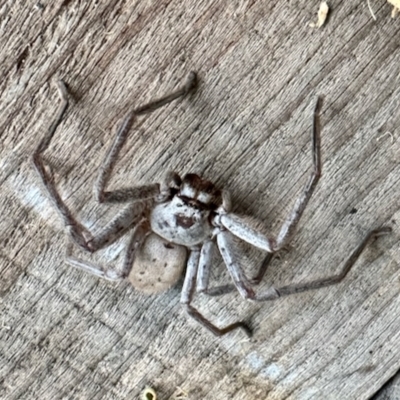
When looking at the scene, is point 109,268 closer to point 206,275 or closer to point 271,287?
point 206,275

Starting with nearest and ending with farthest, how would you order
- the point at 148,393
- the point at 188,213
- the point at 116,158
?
the point at 116,158
the point at 188,213
the point at 148,393

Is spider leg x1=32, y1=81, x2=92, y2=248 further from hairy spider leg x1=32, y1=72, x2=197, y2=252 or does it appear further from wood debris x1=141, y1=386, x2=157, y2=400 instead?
wood debris x1=141, y1=386, x2=157, y2=400

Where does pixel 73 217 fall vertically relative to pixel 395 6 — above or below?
below

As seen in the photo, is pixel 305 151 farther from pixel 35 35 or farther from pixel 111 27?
pixel 35 35

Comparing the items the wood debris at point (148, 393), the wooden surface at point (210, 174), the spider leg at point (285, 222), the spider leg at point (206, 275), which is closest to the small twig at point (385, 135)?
the wooden surface at point (210, 174)

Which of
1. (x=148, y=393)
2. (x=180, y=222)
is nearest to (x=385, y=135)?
(x=180, y=222)

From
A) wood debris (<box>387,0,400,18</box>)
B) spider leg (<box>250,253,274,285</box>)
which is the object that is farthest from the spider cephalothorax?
wood debris (<box>387,0,400,18</box>)
